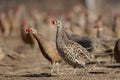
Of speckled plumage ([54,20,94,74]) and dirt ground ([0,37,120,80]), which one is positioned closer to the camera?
speckled plumage ([54,20,94,74])

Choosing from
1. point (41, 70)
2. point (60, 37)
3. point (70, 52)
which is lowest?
point (41, 70)

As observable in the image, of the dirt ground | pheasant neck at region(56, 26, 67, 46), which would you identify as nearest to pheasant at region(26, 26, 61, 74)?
the dirt ground

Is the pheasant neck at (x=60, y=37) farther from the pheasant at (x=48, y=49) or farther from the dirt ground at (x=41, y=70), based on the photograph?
the dirt ground at (x=41, y=70)

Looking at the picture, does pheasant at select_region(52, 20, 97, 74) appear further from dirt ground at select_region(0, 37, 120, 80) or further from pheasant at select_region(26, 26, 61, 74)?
pheasant at select_region(26, 26, 61, 74)

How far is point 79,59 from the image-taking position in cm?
1455

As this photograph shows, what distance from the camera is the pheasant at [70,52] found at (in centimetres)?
1434

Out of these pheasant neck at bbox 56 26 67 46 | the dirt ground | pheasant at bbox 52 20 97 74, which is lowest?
the dirt ground

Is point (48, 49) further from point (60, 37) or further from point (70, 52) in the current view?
point (70, 52)

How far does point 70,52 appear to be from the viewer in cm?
1438

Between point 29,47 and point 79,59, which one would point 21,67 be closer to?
point 79,59

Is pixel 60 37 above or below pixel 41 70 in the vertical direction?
above

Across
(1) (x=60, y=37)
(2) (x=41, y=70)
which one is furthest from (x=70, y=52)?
(2) (x=41, y=70)

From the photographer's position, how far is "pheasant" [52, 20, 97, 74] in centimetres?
1434

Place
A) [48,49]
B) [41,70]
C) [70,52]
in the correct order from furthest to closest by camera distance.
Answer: [41,70]
[48,49]
[70,52]
